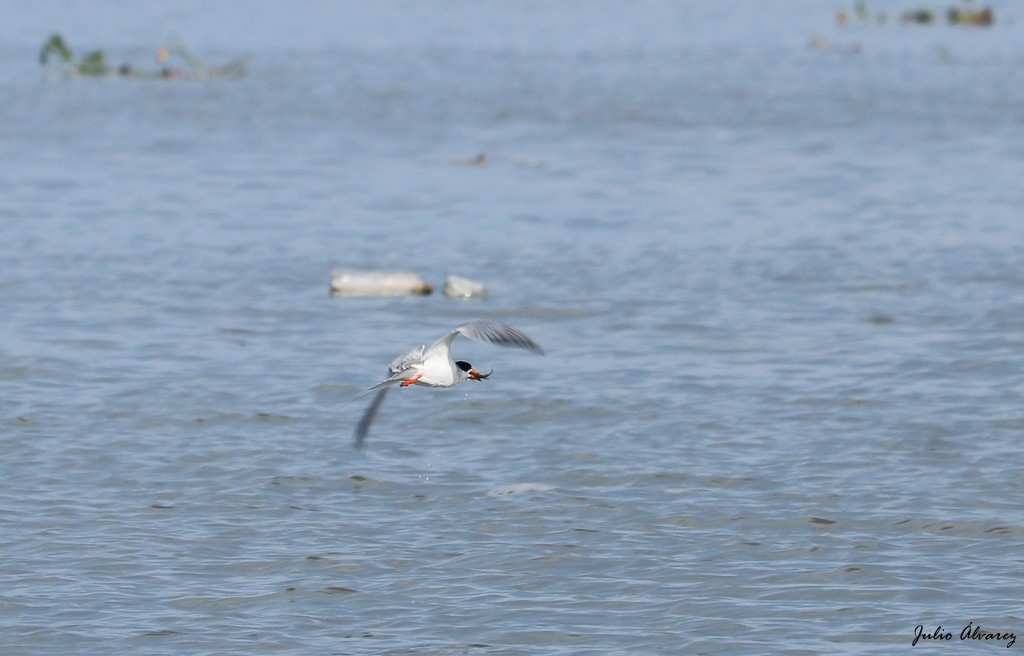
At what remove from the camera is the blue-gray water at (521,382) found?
9953 mm

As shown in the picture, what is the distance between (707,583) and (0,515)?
15.2ft

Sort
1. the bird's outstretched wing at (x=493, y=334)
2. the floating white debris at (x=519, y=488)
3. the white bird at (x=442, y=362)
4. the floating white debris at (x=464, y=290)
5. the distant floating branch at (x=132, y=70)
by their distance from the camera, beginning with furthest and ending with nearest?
1. the distant floating branch at (x=132, y=70)
2. the floating white debris at (x=464, y=290)
3. the floating white debris at (x=519, y=488)
4. the white bird at (x=442, y=362)
5. the bird's outstretched wing at (x=493, y=334)

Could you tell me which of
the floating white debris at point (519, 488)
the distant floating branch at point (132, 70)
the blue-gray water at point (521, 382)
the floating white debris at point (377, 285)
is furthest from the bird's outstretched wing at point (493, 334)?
the distant floating branch at point (132, 70)

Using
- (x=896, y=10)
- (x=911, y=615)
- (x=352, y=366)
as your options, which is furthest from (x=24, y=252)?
(x=896, y=10)

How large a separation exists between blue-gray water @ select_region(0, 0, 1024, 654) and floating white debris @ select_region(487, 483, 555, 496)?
66 mm

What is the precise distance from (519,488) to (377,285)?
6.56m

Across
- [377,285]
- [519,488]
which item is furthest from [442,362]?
[377,285]

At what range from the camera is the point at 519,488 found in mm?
11953

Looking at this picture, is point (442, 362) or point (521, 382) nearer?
point (442, 362)

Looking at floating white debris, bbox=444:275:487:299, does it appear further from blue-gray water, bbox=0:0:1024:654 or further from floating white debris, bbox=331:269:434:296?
floating white debris, bbox=331:269:434:296

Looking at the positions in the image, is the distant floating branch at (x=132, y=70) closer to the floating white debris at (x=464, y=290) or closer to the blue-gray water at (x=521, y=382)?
the blue-gray water at (x=521, y=382)

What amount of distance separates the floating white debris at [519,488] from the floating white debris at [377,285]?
6355 mm

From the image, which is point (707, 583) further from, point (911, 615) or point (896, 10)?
point (896, 10)

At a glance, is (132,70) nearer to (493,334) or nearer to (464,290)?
(464,290)
